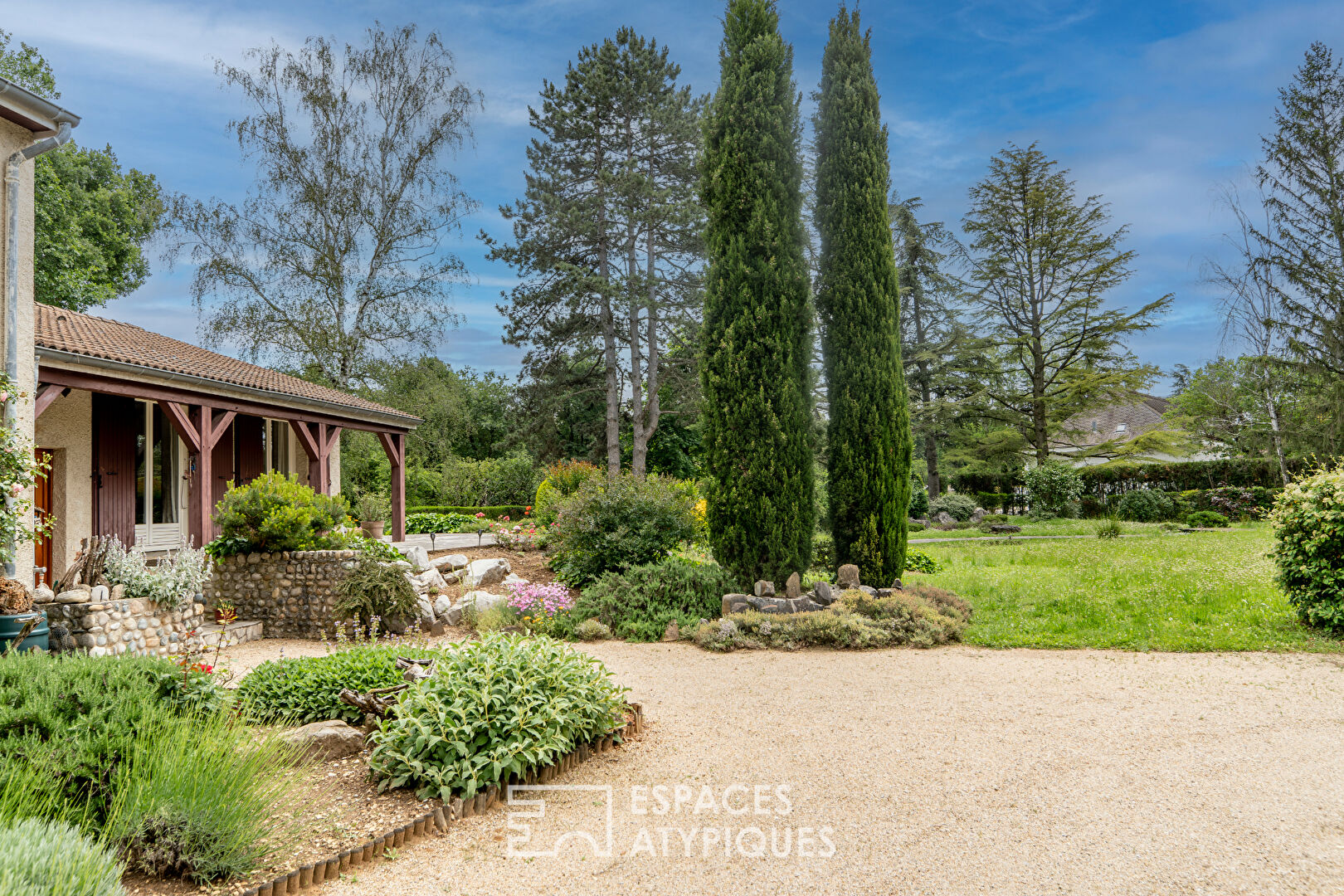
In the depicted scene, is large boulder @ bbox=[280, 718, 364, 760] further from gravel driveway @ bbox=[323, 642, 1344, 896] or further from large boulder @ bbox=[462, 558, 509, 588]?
large boulder @ bbox=[462, 558, 509, 588]

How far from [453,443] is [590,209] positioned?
36.3ft

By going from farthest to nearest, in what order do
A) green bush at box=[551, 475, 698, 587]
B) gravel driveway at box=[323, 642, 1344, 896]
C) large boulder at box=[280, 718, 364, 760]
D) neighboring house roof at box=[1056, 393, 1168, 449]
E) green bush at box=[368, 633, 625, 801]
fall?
neighboring house roof at box=[1056, 393, 1168, 449]
green bush at box=[551, 475, 698, 587]
large boulder at box=[280, 718, 364, 760]
green bush at box=[368, 633, 625, 801]
gravel driveway at box=[323, 642, 1344, 896]

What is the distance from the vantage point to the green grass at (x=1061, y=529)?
1605cm

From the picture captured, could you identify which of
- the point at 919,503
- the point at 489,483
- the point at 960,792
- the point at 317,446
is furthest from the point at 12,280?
the point at 919,503

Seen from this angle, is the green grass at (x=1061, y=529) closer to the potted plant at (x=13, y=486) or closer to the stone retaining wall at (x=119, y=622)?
the stone retaining wall at (x=119, y=622)

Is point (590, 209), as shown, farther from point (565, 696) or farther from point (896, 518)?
point (565, 696)

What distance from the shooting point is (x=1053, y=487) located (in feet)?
62.7

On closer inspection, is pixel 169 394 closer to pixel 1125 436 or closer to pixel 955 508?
pixel 955 508

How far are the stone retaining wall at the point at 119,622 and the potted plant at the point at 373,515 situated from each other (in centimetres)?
715

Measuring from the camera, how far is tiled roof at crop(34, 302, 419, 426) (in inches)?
325

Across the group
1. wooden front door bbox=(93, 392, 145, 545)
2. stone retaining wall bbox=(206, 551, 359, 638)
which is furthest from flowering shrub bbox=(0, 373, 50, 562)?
wooden front door bbox=(93, 392, 145, 545)

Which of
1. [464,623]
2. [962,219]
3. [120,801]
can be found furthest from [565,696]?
[962,219]
